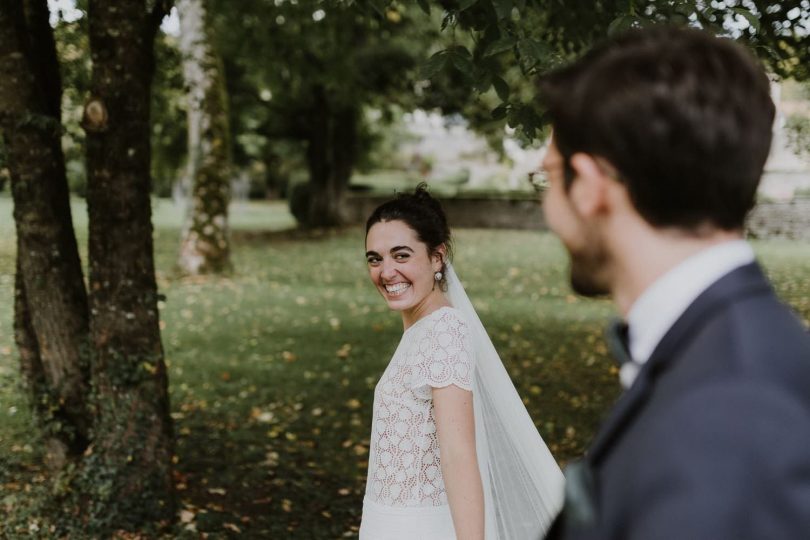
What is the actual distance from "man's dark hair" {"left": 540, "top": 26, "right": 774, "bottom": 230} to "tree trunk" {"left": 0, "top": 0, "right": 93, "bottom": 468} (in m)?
4.19

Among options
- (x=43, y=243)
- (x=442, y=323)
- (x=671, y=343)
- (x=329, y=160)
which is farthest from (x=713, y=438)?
(x=329, y=160)

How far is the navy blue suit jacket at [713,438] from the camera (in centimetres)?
89

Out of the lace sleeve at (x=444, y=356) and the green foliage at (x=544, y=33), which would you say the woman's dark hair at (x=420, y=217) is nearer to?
the lace sleeve at (x=444, y=356)

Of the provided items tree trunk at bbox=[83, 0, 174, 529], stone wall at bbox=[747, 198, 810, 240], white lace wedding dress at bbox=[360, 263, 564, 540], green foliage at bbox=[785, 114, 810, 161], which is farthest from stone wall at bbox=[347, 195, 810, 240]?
white lace wedding dress at bbox=[360, 263, 564, 540]

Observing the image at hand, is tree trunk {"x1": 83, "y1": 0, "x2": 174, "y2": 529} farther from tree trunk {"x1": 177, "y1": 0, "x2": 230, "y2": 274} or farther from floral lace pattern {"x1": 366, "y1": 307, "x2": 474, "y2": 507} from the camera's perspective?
tree trunk {"x1": 177, "y1": 0, "x2": 230, "y2": 274}

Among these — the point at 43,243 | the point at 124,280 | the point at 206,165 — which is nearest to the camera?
the point at 124,280

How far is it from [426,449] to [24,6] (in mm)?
4043

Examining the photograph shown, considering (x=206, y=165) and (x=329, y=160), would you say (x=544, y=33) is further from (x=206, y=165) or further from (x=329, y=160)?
(x=329, y=160)

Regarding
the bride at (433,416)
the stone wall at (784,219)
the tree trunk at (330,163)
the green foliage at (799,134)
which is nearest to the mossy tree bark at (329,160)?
the tree trunk at (330,163)

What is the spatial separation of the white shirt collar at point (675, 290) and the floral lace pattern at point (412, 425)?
1.51 meters

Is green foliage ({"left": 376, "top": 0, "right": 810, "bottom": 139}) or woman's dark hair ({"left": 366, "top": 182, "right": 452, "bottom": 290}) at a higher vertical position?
green foliage ({"left": 376, "top": 0, "right": 810, "bottom": 139})

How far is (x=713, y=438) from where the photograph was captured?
0.90m

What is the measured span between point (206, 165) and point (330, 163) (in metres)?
10.9

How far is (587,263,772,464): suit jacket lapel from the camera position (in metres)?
1.00
